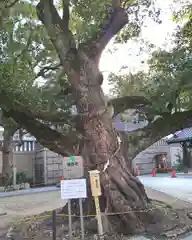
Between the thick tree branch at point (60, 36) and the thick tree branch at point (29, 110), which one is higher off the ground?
the thick tree branch at point (60, 36)

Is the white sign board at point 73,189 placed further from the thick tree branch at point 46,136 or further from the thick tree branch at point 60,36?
the thick tree branch at point 60,36

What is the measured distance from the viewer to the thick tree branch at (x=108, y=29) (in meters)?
8.23

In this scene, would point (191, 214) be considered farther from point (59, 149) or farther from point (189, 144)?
point (189, 144)

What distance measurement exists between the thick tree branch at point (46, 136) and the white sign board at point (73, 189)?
2424mm

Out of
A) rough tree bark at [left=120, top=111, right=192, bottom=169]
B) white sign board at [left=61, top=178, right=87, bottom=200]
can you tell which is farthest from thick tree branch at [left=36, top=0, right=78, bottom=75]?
white sign board at [left=61, top=178, right=87, bottom=200]

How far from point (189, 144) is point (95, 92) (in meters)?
18.4

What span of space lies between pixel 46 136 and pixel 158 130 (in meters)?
3.39

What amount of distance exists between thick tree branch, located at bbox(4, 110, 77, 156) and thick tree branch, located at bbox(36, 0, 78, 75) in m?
1.80

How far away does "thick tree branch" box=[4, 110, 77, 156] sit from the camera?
8695 mm

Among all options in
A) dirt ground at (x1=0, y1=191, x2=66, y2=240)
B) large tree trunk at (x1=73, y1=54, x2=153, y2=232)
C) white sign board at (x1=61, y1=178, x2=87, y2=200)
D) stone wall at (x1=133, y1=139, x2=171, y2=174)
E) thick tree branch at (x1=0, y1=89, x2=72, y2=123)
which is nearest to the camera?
white sign board at (x1=61, y1=178, x2=87, y2=200)

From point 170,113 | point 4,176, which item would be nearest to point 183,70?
point 170,113

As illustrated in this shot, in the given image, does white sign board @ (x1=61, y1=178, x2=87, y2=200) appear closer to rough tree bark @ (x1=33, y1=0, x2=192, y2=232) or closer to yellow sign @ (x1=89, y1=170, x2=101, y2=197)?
yellow sign @ (x1=89, y1=170, x2=101, y2=197)

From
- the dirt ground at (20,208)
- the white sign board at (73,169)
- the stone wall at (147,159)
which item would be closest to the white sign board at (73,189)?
the white sign board at (73,169)

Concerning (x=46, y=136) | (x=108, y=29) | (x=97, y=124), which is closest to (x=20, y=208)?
(x=46, y=136)
